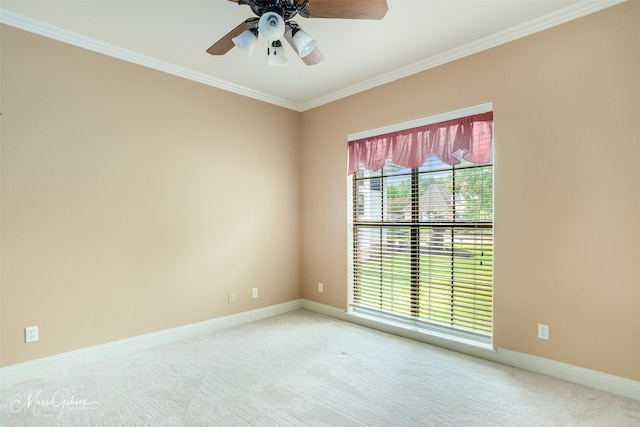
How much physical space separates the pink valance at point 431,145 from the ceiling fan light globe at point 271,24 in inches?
73.8

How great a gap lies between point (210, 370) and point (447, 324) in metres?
2.19

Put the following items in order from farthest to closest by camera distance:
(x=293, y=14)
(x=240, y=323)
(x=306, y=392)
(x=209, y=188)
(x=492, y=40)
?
(x=240, y=323), (x=209, y=188), (x=492, y=40), (x=306, y=392), (x=293, y=14)

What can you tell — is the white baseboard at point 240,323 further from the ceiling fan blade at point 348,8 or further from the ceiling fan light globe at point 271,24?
the ceiling fan light globe at point 271,24

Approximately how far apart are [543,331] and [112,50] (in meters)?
4.28

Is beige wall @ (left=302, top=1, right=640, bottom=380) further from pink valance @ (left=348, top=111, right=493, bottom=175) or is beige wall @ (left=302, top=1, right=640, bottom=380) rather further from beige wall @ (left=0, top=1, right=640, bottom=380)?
pink valance @ (left=348, top=111, right=493, bottom=175)

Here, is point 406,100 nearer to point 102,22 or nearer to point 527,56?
point 527,56

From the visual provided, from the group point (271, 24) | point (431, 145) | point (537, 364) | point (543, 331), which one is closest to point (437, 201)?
point (431, 145)

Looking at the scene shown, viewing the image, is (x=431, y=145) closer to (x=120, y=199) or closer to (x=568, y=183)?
(x=568, y=183)

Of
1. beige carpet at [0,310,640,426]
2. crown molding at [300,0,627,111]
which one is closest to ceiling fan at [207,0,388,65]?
crown molding at [300,0,627,111]

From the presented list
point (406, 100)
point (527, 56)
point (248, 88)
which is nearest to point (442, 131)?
point (406, 100)

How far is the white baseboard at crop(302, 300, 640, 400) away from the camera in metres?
2.22

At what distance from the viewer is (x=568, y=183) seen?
2416mm

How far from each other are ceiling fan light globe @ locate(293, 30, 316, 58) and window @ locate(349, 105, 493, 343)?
1668 millimetres

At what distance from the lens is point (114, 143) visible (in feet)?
9.57
